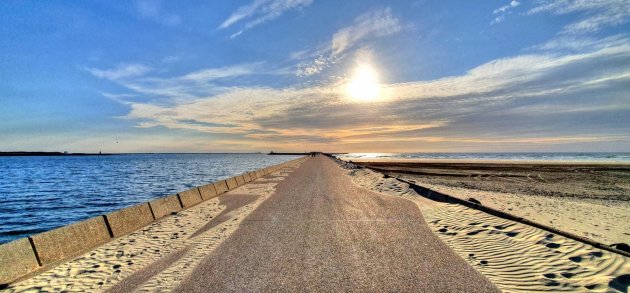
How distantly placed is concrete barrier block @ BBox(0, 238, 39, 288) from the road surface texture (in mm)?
3254

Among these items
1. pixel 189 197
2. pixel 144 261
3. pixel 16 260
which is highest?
pixel 189 197

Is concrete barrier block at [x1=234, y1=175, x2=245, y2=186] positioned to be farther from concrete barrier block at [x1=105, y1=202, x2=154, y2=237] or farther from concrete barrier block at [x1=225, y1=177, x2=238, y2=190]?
concrete barrier block at [x1=105, y1=202, x2=154, y2=237]

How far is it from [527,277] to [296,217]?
260 inches

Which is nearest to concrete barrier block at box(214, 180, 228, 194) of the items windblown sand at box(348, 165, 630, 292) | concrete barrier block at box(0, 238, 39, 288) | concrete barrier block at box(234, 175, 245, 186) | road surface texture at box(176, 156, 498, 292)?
concrete barrier block at box(234, 175, 245, 186)

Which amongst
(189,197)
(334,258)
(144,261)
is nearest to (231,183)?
(189,197)

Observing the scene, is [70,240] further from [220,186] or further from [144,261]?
[220,186]

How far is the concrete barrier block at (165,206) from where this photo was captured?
36.9 ft

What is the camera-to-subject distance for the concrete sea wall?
19.8 ft

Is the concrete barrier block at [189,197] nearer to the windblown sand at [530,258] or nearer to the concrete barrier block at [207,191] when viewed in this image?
the concrete barrier block at [207,191]

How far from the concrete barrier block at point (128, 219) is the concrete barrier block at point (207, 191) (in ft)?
15.8

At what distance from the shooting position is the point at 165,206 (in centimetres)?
1197

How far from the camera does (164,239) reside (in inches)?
328

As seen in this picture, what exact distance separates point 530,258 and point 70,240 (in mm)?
9717

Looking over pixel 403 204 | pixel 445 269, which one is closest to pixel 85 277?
pixel 445 269
